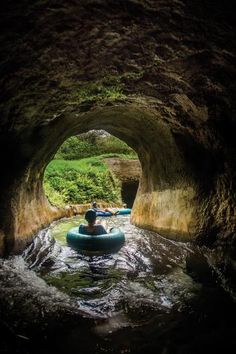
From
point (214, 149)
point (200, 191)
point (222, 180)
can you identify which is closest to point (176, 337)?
point (222, 180)

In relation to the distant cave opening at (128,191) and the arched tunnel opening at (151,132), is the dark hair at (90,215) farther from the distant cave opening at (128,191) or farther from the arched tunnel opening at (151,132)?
the distant cave opening at (128,191)

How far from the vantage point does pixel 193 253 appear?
7043mm

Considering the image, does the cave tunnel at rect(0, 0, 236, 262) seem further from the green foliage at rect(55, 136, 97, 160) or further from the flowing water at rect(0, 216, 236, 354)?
the green foliage at rect(55, 136, 97, 160)

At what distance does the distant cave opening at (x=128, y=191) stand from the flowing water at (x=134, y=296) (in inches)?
460

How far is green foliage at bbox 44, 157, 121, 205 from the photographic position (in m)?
16.9

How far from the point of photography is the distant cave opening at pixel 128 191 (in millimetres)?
20166

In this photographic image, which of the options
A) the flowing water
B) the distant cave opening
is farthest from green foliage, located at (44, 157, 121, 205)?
the flowing water

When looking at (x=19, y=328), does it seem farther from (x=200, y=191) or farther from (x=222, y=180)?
(x=200, y=191)

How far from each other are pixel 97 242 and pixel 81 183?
10.2 metres

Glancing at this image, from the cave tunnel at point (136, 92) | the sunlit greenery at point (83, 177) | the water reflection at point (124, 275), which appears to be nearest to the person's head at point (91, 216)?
the water reflection at point (124, 275)

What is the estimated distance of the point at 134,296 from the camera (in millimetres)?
4949

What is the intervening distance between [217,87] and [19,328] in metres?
4.10

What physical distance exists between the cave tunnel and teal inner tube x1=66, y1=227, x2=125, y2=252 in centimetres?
120

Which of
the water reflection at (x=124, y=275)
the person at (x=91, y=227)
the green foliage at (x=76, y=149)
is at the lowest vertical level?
the water reflection at (x=124, y=275)
